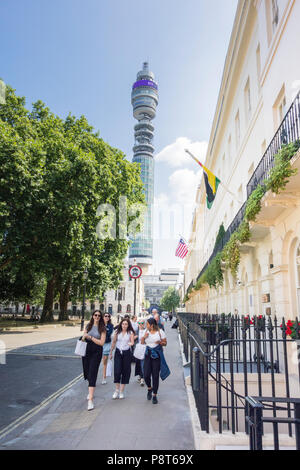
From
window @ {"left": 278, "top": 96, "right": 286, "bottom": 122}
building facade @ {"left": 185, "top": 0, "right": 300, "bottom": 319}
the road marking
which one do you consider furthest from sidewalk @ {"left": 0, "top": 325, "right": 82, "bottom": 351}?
window @ {"left": 278, "top": 96, "right": 286, "bottom": 122}

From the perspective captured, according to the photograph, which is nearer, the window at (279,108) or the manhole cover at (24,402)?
the manhole cover at (24,402)

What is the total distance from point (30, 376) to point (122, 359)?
361 cm

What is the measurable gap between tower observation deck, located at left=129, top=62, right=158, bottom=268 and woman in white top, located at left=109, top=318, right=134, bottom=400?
154 m

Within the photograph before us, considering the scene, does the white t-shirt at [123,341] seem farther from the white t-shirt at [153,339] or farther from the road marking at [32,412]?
the road marking at [32,412]

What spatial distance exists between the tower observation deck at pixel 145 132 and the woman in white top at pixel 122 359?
15415 centimetres

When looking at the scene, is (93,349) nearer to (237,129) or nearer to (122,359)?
(122,359)

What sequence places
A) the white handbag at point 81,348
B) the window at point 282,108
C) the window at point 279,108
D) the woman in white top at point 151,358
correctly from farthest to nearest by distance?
the window at point 282,108 → the window at point 279,108 → the woman in white top at point 151,358 → the white handbag at point 81,348

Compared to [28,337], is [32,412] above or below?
above

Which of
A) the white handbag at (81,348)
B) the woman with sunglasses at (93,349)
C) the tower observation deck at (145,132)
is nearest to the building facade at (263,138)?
the woman with sunglasses at (93,349)

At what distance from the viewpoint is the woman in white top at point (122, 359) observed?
270 inches

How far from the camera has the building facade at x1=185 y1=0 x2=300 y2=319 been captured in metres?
9.77

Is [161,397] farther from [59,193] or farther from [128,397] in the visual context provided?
[59,193]

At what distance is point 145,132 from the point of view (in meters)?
168

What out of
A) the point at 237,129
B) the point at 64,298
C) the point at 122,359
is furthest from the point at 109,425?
the point at 64,298
